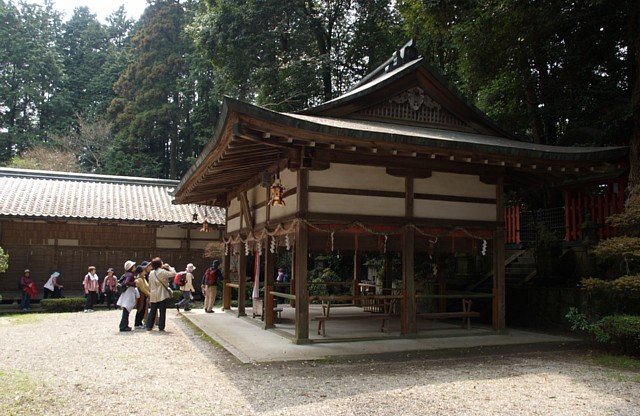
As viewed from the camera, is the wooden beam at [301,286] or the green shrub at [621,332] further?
the wooden beam at [301,286]

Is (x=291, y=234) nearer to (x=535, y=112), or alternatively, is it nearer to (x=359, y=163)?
(x=359, y=163)

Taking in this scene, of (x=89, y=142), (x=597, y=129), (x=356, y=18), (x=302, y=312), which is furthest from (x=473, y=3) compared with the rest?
(x=89, y=142)

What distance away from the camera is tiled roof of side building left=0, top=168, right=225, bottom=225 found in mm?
19141

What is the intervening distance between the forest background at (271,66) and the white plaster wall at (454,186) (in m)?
3.45

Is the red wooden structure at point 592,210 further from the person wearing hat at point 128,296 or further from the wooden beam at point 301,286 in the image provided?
the person wearing hat at point 128,296

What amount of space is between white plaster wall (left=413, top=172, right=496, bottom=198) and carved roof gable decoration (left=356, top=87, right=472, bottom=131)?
4.63ft

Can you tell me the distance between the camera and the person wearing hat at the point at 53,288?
17922 mm

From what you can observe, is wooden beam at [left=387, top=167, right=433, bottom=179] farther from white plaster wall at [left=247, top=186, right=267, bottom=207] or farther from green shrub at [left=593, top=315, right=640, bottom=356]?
green shrub at [left=593, top=315, right=640, bottom=356]

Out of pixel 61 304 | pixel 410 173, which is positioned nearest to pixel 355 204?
pixel 410 173

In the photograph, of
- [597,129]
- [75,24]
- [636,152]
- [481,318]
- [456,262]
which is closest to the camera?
[636,152]

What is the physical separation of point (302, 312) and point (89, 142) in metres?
31.8

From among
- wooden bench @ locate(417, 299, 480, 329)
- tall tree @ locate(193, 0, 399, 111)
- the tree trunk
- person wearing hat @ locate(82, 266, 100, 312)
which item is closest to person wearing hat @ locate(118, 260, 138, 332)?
person wearing hat @ locate(82, 266, 100, 312)

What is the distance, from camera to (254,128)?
7.62m

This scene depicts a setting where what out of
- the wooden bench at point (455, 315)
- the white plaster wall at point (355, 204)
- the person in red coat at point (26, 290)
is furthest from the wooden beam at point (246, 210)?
the person in red coat at point (26, 290)
